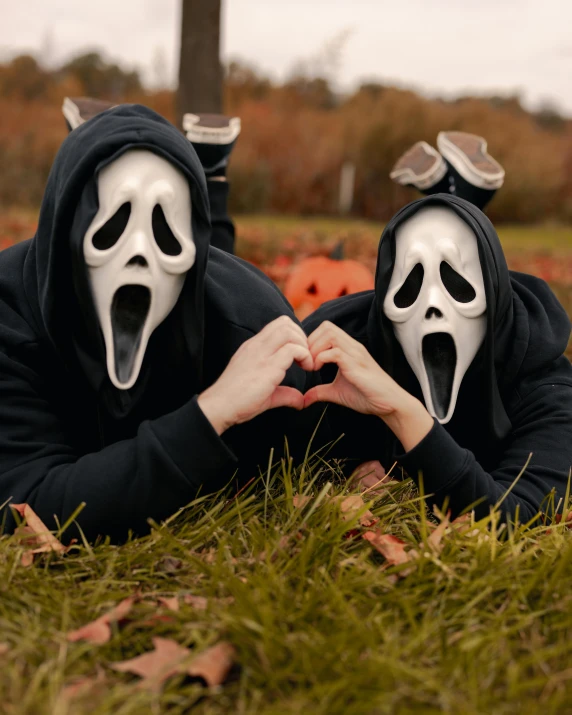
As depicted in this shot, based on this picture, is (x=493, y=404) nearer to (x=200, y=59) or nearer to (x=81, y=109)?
(x=81, y=109)

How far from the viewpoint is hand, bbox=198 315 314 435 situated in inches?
87.4

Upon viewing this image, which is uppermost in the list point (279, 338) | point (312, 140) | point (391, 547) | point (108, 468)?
point (279, 338)

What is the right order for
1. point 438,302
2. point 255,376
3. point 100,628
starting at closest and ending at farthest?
1. point 100,628
2. point 255,376
3. point 438,302

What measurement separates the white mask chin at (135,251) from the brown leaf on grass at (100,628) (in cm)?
65

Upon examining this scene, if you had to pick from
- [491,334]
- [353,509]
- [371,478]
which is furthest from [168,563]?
[491,334]

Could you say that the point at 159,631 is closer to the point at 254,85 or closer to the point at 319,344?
the point at 319,344

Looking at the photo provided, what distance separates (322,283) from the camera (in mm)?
4465

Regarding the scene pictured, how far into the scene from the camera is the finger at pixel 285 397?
7.94 ft

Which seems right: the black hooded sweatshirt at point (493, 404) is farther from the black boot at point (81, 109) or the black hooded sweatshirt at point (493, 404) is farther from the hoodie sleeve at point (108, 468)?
the black boot at point (81, 109)

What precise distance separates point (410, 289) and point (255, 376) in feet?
2.22

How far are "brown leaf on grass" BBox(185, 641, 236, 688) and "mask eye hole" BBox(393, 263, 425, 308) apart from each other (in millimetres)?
1282

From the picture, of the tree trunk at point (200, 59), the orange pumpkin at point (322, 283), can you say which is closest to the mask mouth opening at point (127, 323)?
the orange pumpkin at point (322, 283)

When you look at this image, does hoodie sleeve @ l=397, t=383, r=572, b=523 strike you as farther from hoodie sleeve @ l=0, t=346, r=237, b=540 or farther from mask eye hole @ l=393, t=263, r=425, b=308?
hoodie sleeve @ l=0, t=346, r=237, b=540

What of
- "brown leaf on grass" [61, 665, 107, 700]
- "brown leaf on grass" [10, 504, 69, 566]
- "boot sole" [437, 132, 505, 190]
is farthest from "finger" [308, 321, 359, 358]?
"boot sole" [437, 132, 505, 190]
